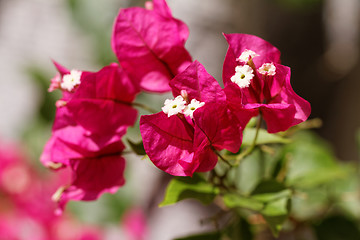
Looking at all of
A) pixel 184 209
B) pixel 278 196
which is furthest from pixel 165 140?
pixel 184 209

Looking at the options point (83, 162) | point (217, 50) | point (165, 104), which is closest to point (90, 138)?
point (83, 162)

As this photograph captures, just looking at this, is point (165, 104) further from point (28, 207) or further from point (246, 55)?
point (28, 207)

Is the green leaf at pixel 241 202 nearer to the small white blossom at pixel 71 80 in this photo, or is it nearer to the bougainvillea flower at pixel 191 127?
the bougainvillea flower at pixel 191 127

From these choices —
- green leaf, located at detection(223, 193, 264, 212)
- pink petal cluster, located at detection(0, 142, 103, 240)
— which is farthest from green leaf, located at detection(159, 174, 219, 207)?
pink petal cluster, located at detection(0, 142, 103, 240)

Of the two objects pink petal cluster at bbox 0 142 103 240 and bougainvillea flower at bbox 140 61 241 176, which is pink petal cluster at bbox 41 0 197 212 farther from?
pink petal cluster at bbox 0 142 103 240

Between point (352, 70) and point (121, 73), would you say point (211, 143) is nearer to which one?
point (121, 73)

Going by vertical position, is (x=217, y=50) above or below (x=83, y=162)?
below

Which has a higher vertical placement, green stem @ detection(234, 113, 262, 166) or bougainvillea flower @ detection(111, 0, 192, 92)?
bougainvillea flower @ detection(111, 0, 192, 92)
